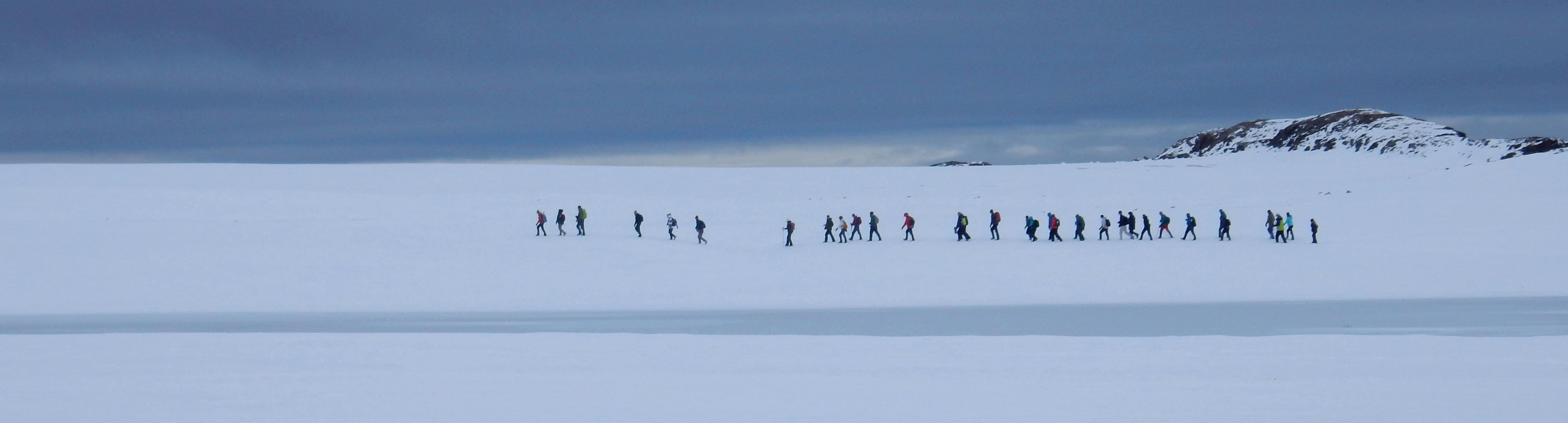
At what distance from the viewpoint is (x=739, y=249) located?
1382 inches

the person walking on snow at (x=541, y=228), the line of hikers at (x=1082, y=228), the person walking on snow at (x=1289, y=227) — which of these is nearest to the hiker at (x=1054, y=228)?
the line of hikers at (x=1082, y=228)

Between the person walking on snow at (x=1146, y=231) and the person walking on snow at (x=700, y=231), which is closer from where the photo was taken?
the person walking on snow at (x=1146, y=231)

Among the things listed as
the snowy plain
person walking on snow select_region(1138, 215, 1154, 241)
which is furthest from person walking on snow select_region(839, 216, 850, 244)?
person walking on snow select_region(1138, 215, 1154, 241)

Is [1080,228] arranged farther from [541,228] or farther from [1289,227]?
[541,228]

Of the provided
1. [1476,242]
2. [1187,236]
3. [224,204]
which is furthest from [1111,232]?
[224,204]

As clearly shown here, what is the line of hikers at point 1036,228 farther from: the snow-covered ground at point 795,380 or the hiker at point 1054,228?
the snow-covered ground at point 795,380

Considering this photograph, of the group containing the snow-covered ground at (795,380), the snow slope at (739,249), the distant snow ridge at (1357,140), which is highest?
the distant snow ridge at (1357,140)

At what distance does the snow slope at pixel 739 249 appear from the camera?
25.5m

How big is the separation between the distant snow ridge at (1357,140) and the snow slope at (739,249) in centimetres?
1337

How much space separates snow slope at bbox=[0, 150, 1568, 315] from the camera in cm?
2553

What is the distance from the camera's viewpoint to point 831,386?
11.9 m

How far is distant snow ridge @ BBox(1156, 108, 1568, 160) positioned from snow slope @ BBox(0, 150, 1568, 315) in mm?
13373

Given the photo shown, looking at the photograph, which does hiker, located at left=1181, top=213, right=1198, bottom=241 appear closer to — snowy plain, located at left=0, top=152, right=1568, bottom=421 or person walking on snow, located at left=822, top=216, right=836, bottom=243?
snowy plain, located at left=0, top=152, right=1568, bottom=421

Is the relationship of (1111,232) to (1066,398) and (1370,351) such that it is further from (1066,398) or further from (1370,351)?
(1066,398)
